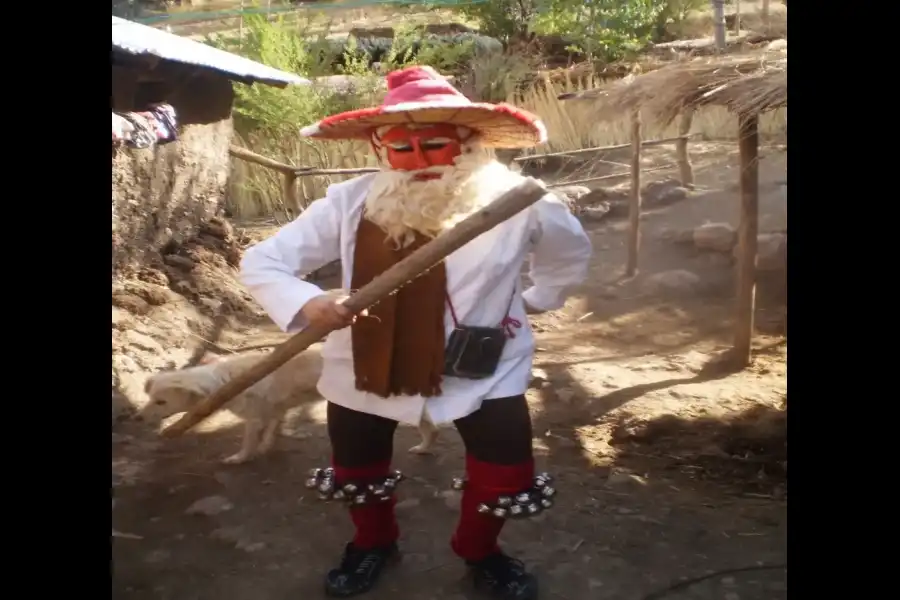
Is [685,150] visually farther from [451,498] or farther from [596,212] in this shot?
[451,498]

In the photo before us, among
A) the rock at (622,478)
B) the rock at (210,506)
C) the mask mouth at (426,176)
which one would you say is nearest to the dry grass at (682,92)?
the mask mouth at (426,176)

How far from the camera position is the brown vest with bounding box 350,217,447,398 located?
1585mm

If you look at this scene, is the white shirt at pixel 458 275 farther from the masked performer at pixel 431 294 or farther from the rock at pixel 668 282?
the rock at pixel 668 282

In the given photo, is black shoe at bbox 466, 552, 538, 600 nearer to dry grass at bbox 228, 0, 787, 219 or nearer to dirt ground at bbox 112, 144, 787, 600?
dirt ground at bbox 112, 144, 787, 600

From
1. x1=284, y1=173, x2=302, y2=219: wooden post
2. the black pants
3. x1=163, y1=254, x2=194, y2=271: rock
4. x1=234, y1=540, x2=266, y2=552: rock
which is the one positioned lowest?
x1=234, y1=540, x2=266, y2=552: rock

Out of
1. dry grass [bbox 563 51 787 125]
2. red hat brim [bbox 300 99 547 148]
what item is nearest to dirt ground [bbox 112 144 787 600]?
dry grass [bbox 563 51 787 125]

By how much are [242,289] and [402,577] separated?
0.63 m

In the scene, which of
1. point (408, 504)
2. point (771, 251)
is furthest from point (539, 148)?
point (408, 504)

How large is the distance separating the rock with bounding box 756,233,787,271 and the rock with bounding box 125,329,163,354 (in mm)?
1183

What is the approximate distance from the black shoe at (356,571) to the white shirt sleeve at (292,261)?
0.46m

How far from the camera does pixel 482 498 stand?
1.63 m
